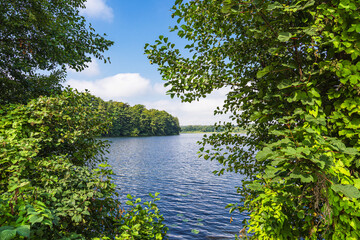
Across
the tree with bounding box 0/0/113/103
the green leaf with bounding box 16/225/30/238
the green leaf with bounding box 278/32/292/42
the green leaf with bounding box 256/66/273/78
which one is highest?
the tree with bounding box 0/0/113/103

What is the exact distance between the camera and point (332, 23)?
2564mm

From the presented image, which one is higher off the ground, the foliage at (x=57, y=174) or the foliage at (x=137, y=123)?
the foliage at (x=137, y=123)

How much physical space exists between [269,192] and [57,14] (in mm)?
11437

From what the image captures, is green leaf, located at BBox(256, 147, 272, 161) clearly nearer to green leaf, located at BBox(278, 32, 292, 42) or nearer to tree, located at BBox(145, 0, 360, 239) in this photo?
tree, located at BBox(145, 0, 360, 239)

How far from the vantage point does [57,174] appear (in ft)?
15.8

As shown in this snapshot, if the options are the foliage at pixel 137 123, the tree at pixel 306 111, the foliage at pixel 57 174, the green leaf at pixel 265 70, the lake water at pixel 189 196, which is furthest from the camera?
the foliage at pixel 137 123

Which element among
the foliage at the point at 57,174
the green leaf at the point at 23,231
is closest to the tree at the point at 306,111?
the green leaf at the point at 23,231

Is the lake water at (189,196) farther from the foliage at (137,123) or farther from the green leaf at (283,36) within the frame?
the foliage at (137,123)

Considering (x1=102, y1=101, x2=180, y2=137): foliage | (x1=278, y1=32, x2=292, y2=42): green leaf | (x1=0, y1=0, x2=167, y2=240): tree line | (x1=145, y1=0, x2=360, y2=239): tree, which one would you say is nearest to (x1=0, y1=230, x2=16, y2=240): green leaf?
(x1=0, y1=0, x2=167, y2=240): tree line

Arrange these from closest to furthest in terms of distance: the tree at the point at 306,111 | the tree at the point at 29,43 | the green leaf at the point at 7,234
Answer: the green leaf at the point at 7,234
the tree at the point at 306,111
the tree at the point at 29,43

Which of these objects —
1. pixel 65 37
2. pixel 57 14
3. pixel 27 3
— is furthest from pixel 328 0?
pixel 57 14

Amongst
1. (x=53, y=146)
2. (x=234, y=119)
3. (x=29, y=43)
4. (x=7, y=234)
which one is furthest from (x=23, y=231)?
(x=29, y=43)

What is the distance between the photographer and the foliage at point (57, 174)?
10.2 feet

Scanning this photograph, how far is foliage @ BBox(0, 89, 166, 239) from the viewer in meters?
3.10
